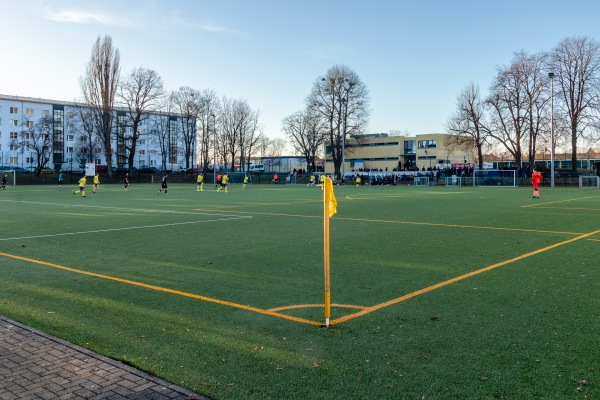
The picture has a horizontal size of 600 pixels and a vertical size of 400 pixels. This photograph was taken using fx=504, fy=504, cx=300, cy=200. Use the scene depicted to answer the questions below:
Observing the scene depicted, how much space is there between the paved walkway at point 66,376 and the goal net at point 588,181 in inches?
2094

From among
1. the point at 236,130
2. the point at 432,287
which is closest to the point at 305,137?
the point at 236,130

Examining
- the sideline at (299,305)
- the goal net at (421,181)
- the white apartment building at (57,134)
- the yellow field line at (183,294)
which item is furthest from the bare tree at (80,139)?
the sideline at (299,305)

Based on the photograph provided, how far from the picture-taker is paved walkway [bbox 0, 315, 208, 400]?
404 centimetres

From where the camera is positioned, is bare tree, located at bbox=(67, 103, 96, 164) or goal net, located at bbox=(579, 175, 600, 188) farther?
bare tree, located at bbox=(67, 103, 96, 164)

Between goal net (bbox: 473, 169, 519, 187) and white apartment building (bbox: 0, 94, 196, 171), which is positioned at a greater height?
white apartment building (bbox: 0, 94, 196, 171)

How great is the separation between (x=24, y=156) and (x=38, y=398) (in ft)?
354

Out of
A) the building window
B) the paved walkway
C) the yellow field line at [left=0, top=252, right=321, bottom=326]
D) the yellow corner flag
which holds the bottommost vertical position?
the paved walkway

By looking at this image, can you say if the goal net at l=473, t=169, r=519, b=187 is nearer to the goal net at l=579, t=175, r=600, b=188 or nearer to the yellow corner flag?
the goal net at l=579, t=175, r=600, b=188

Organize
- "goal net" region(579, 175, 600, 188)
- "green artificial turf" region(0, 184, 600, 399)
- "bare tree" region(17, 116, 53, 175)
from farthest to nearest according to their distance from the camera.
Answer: "bare tree" region(17, 116, 53, 175) → "goal net" region(579, 175, 600, 188) → "green artificial turf" region(0, 184, 600, 399)

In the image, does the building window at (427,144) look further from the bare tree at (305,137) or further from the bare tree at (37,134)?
the bare tree at (37,134)

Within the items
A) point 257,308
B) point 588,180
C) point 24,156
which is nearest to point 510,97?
point 588,180

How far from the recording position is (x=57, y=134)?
101 meters

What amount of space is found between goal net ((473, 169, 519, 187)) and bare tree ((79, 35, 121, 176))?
5059cm

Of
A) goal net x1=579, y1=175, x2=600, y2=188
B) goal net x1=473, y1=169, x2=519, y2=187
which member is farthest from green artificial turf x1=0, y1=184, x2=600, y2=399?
goal net x1=473, y1=169, x2=519, y2=187
